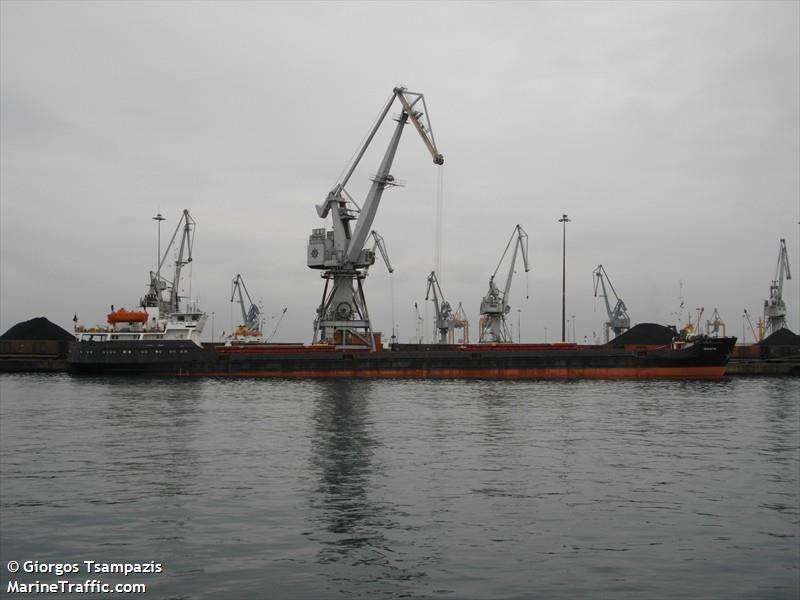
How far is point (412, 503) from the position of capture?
1917 centimetres

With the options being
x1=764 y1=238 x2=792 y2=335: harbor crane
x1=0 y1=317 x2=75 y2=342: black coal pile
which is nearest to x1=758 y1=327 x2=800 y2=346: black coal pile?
x1=764 y1=238 x2=792 y2=335: harbor crane

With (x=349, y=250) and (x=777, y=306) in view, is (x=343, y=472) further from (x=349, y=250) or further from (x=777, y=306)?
(x=777, y=306)

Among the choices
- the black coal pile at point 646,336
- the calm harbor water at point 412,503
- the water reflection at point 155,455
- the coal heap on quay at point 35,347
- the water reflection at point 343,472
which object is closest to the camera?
the calm harbor water at point 412,503

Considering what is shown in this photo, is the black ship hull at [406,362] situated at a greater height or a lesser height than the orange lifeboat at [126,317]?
lesser

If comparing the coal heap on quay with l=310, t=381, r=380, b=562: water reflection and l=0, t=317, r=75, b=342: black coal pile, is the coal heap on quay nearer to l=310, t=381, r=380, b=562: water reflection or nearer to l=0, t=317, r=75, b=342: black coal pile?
l=0, t=317, r=75, b=342: black coal pile

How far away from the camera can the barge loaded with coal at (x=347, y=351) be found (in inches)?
2953

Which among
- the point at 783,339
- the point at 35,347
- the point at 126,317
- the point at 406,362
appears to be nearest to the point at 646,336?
the point at 783,339

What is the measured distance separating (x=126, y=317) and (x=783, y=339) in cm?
11507

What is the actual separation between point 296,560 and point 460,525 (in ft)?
15.1

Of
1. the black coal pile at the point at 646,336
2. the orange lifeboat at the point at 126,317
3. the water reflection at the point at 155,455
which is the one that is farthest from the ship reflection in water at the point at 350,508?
the black coal pile at the point at 646,336

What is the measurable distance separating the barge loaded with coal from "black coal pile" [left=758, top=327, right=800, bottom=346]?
57.9 m

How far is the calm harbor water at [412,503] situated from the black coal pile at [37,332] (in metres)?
88.5

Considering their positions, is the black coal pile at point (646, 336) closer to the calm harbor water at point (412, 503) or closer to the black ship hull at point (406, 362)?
the black ship hull at point (406, 362)

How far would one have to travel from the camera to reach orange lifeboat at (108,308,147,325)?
7969 cm
